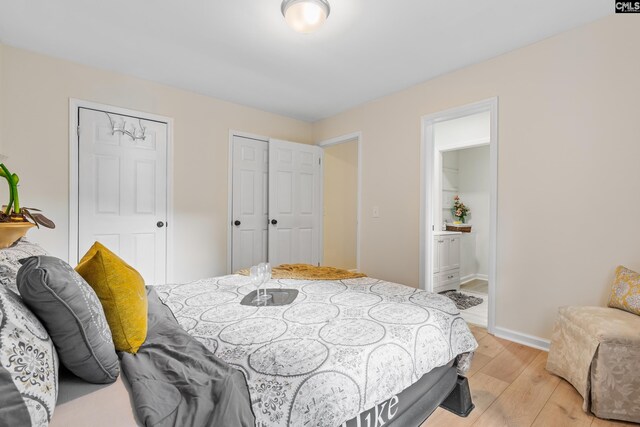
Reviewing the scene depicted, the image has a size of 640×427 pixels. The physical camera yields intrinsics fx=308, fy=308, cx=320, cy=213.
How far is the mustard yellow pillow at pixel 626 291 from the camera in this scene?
Answer: 6.06ft

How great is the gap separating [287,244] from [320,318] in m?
2.88

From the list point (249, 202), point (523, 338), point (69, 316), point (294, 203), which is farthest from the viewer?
point (294, 203)

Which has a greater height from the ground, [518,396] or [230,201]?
[230,201]

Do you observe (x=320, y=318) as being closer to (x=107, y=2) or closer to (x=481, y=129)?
(x=107, y=2)

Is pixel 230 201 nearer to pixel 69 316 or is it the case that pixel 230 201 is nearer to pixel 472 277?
pixel 69 316

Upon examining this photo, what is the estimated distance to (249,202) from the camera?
403 cm

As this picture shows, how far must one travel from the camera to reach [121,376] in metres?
0.95

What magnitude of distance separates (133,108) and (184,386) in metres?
3.15

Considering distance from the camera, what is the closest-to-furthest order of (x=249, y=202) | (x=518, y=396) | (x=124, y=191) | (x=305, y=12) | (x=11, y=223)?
(x=11, y=223) → (x=518, y=396) → (x=305, y=12) → (x=124, y=191) → (x=249, y=202)

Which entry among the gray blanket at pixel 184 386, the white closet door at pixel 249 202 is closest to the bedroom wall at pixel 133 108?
the white closet door at pixel 249 202

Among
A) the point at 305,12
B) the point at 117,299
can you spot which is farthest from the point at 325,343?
the point at 305,12

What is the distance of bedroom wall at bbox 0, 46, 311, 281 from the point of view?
103 inches

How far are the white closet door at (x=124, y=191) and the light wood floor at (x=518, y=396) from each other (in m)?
2.98

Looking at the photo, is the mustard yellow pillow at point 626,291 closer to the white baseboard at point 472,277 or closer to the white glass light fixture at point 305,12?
the white glass light fixture at point 305,12
